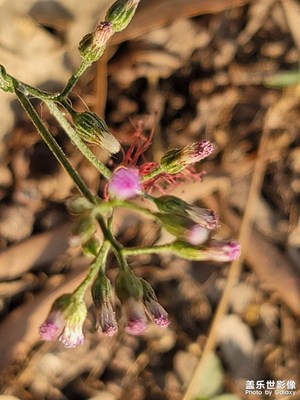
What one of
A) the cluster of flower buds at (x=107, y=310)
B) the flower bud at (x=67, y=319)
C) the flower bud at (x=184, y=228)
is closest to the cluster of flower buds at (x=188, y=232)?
the flower bud at (x=184, y=228)

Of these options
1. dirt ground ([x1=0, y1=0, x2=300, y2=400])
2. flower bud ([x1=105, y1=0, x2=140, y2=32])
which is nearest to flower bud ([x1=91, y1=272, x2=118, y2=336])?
dirt ground ([x1=0, y1=0, x2=300, y2=400])

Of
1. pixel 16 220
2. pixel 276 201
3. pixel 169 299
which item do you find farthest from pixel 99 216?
pixel 276 201

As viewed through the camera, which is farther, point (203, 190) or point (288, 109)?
point (288, 109)

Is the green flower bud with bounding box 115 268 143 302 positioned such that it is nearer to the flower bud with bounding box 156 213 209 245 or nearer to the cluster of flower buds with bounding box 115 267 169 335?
the cluster of flower buds with bounding box 115 267 169 335

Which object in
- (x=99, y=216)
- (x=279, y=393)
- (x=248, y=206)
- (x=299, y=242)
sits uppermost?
(x=99, y=216)

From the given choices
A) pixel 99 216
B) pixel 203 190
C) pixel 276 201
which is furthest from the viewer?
pixel 276 201

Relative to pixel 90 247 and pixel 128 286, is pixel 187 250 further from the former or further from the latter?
pixel 90 247

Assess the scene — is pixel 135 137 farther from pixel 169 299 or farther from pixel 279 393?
pixel 279 393
